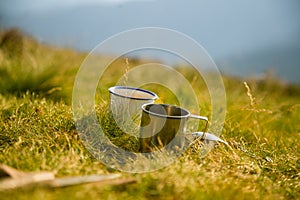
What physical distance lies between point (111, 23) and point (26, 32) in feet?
14.6

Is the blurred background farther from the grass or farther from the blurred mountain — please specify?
the grass

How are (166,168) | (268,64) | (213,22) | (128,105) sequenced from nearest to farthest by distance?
(166,168)
(128,105)
(268,64)
(213,22)

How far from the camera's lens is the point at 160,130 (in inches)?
79.6

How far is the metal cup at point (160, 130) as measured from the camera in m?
2.00

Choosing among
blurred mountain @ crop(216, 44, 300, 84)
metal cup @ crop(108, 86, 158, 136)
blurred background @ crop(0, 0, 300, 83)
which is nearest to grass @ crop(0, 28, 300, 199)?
metal cup @ crop(108, 86, 158, 136)

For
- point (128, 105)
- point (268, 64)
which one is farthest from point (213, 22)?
point (128, 105)

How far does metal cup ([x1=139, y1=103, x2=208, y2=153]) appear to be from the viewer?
6.55 feet

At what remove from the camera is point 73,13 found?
14.6m

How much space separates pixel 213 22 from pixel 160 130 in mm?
11421

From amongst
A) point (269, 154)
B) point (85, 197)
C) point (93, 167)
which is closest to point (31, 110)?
point (93, 167)

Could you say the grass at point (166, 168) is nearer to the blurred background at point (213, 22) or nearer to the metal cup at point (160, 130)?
the metal cup at point (160, 130)

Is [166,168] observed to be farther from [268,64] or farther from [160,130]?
[268,64]

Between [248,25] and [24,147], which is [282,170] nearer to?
[24,147]

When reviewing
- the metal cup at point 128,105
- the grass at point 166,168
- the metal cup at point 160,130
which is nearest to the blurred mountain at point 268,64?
the grass at point 166,168
